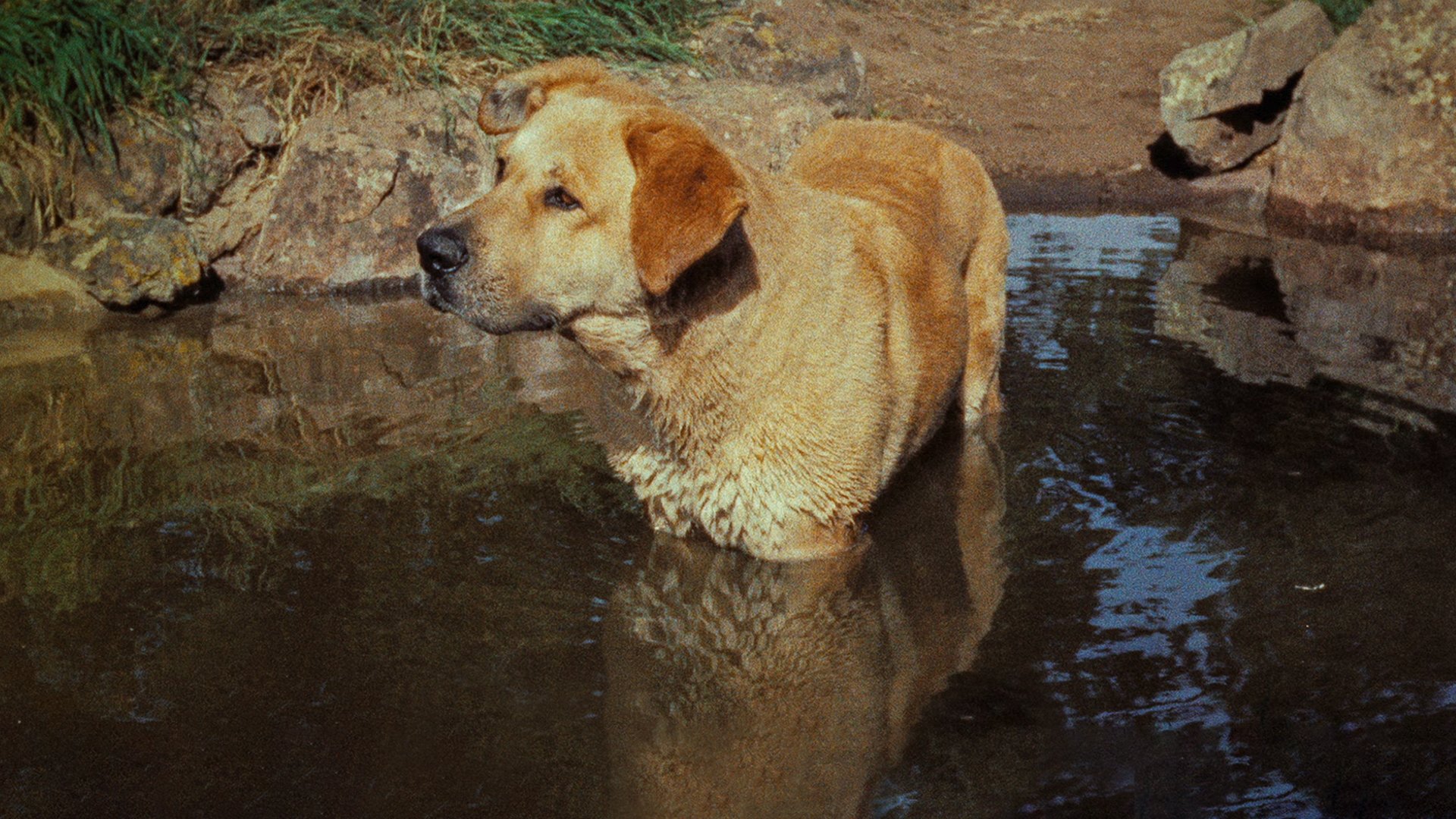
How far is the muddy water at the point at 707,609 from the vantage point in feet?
11.1

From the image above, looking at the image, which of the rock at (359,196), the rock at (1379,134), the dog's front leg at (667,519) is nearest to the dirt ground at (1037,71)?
the rock at (1379,134)

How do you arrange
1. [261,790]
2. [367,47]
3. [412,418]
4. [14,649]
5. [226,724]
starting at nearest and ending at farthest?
[261,790] < [226,724] < [14,649] < [412,418] < [367,47]

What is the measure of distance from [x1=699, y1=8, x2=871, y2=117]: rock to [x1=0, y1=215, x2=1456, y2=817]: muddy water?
4138mm

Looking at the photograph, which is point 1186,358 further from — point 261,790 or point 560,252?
point 261,790

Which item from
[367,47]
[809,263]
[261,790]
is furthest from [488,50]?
[261,790]

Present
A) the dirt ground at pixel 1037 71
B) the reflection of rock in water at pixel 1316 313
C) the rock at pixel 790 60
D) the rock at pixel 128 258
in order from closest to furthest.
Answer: the reflection of rock in water at pixel 1316 313, the rock at pixel 128 258, the rock at pixel 790 60, the dirt ground at pixel 1037 71

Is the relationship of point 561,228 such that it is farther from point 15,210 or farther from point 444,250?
point 15,210

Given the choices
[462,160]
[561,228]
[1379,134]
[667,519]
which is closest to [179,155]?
[462,160]

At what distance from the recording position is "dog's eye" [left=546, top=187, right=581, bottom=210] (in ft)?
13.3

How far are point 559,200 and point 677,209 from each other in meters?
0.47

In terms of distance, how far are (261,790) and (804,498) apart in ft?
6.10

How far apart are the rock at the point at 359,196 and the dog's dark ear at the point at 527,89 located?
411cm

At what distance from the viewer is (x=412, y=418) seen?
6.21 metres

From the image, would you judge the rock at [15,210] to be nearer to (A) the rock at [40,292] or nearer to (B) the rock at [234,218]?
(A) the rock at [40,292]
